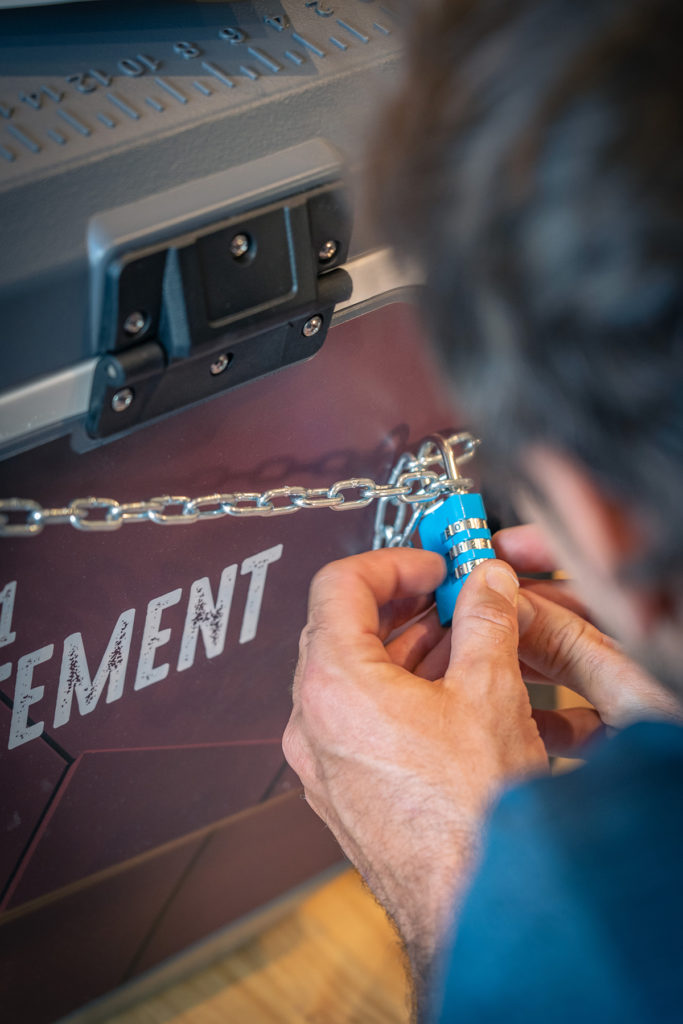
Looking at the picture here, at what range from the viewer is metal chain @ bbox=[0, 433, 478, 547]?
46 centimetres

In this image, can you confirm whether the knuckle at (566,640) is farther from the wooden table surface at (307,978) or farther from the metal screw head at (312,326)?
the wooden table surface at (307,978)

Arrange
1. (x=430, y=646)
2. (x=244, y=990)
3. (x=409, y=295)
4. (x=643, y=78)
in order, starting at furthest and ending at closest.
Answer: (x=244, y=990) → (x=430, y=646) → (x=409, y=295) → (x=643, y=78)

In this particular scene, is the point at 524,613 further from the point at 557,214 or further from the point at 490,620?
the point at 557,214

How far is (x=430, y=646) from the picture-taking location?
69 cm

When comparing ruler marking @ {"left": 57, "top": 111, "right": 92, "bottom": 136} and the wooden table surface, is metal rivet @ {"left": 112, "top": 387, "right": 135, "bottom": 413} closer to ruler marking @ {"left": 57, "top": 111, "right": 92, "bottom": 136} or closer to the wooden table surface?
ruler marking @ {"left": 57, "top": 111, "right": 92, "bottom": 136}

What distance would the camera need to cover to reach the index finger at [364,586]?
0.59 metres

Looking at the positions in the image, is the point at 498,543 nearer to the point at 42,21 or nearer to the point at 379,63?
the point at 379,63

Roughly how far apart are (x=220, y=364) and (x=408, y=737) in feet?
0.74

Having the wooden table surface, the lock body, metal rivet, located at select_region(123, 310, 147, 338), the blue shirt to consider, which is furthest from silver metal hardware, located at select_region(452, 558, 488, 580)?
the wooden table surface

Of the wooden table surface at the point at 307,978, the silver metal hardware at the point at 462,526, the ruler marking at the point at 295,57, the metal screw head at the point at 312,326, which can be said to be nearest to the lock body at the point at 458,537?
the silver metal hardware at the point at 462,526

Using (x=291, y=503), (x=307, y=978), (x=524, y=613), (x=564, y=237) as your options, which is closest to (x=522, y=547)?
(x=524, y=613)

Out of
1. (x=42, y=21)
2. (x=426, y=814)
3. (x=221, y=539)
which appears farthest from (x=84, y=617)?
(x=42, y=21)

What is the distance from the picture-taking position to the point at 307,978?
3.15 ft

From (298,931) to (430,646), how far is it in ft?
1.53
